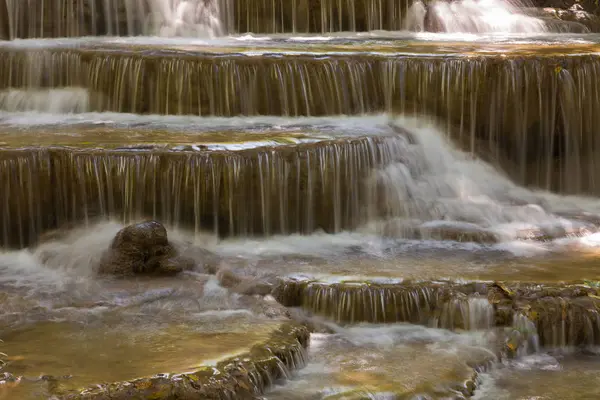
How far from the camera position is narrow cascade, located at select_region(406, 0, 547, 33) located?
16.7m

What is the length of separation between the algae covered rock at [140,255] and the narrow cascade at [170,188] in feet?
3.06

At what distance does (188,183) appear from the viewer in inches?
383

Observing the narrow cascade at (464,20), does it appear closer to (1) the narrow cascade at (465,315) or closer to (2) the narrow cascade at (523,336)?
(1) the narrow cascade at (465,315)

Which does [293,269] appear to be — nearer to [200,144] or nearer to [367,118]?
[200,144]

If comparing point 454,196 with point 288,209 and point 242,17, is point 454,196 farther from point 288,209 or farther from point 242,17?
point 242,17

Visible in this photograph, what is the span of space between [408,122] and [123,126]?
11.1ft

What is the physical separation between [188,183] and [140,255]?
1.23m

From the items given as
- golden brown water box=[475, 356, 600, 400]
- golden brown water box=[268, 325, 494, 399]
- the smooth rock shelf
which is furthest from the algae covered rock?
golden brown water box=[475, 356, 600, 400]

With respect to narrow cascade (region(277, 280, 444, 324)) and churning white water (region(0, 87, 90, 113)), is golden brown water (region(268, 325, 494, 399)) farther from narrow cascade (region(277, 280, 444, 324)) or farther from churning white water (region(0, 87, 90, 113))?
churning white water (region(0, 87, 90, 113))

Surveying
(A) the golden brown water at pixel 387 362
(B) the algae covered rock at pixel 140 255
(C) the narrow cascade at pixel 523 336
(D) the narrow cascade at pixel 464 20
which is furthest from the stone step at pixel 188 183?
(D) the narrow cascade at pixel 464 20

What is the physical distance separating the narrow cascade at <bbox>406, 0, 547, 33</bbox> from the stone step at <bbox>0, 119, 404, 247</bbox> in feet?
22.1

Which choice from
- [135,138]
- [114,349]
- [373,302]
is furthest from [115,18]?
[114,349]

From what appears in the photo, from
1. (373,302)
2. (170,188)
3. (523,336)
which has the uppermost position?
(170,188)

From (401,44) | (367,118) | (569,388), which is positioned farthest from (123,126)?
(569,388)
